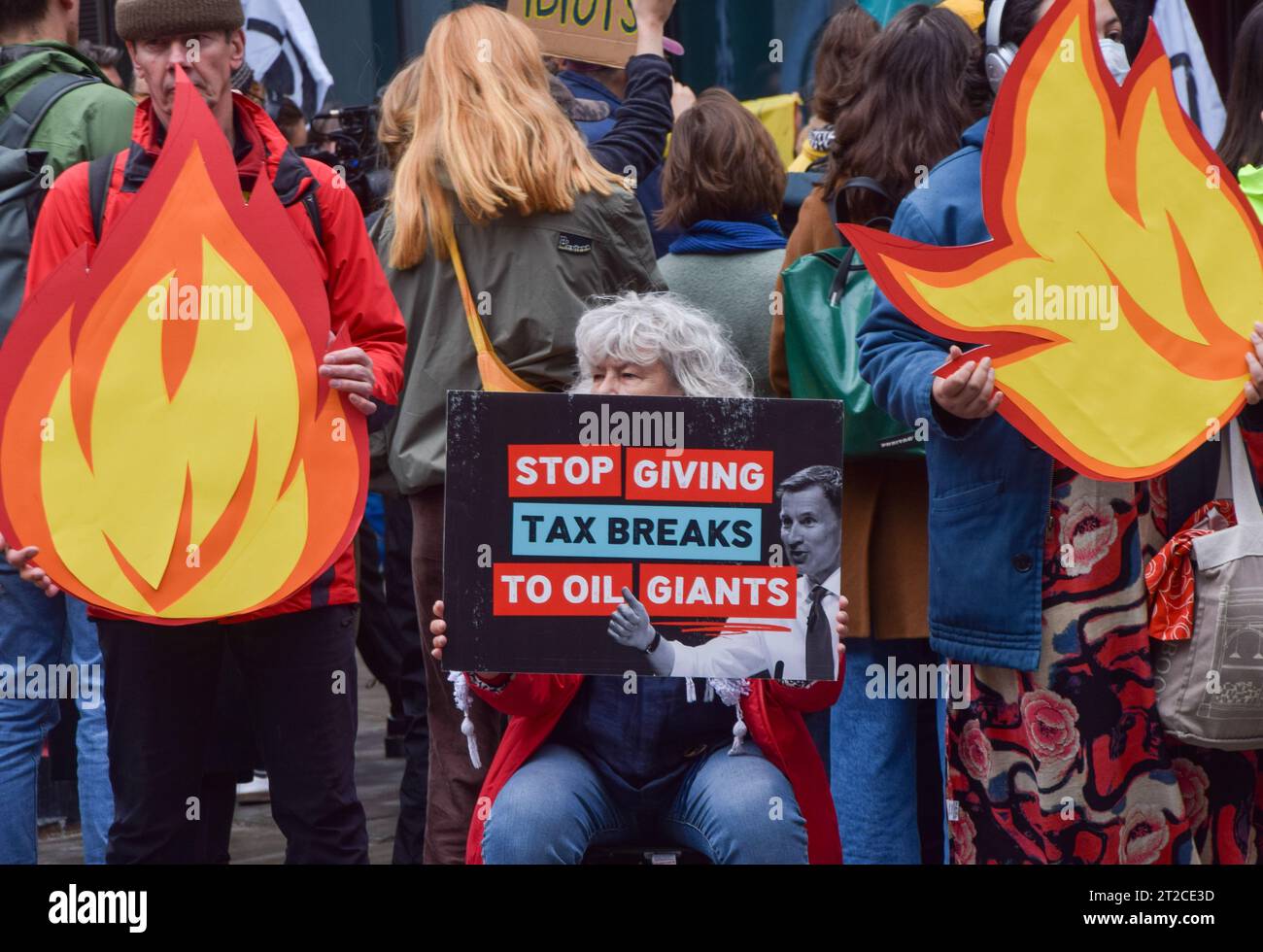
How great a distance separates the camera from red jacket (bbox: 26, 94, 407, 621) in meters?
3.43

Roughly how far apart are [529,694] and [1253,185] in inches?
66.8

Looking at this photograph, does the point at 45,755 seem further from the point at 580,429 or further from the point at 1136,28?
the point at 1136,28

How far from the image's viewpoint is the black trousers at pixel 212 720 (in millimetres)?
3416

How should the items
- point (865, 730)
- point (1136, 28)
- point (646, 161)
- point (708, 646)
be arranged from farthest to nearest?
point (1136, 28), point (646, 161), point (865, 730), point (708, 646)

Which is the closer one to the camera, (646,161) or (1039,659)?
(1039,659)

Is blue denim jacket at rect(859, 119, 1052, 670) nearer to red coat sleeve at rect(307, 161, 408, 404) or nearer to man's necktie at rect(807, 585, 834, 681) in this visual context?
man's necktie at rect(807, 585, 834, 681)

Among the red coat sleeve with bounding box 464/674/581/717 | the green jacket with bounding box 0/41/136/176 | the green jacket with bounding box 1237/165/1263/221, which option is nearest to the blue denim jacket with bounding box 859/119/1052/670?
the green jacket with bounding box 1237/165/1263/221

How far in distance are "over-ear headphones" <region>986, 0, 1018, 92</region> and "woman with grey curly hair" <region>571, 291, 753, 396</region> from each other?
2.43 feet

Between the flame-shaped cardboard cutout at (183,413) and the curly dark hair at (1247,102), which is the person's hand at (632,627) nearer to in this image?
the flame-shaped cardboard cutout at (183,413)

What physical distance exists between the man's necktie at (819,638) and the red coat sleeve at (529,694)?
477 millimetres

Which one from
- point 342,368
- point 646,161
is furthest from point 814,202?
point 342,368

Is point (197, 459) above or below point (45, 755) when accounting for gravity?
above

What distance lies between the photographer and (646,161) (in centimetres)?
465

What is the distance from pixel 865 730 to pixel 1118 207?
1.45m
